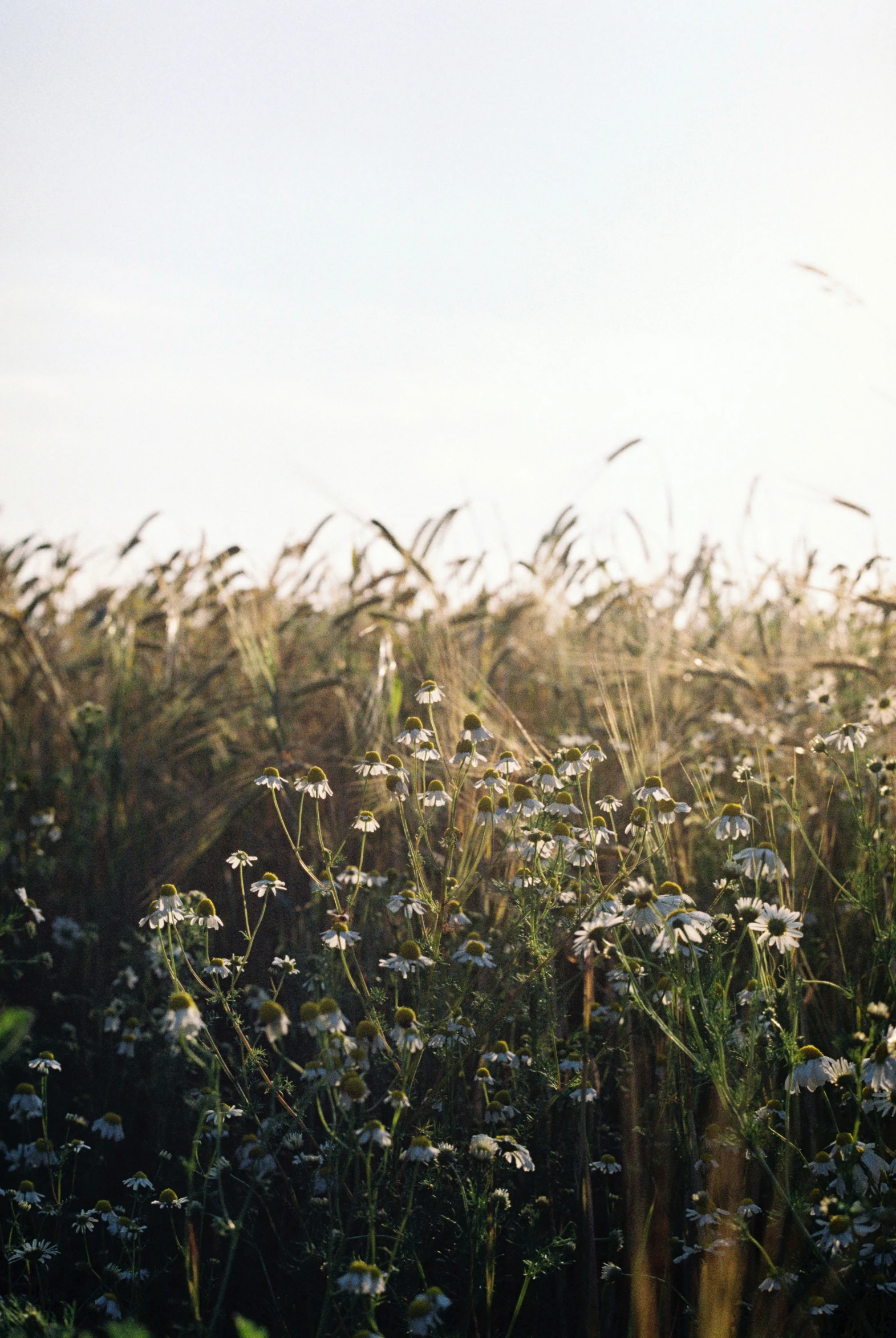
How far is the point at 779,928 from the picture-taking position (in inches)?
73.2

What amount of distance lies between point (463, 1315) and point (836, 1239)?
64 cm

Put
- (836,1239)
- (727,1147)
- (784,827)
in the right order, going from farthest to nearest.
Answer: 1. (784,827)
2. (727,1147)
3. (836,1239)

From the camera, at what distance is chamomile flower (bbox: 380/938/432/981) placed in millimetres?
1908

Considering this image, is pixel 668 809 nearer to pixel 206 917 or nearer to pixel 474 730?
pixel 474 730

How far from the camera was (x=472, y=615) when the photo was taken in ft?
13.1

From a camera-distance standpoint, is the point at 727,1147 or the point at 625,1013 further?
the point at 625,1013

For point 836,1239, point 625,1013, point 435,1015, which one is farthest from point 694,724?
point 836,1239

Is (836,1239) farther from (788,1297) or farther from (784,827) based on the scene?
(784,827)

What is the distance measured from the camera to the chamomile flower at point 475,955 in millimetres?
2004

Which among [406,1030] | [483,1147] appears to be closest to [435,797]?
[406,1030]

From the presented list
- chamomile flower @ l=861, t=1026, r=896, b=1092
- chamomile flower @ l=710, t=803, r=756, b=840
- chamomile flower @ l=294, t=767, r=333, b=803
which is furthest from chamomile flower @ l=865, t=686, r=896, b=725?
chamomile flower @ l=294, t=767, r=333, b=803

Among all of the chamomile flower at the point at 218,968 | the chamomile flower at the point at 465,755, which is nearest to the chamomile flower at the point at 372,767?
the chamomile flower at the point at 465,755

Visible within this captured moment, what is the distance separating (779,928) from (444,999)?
2.32 ft

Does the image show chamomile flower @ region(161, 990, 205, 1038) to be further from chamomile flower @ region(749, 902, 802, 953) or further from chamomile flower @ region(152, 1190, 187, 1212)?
chamomile flower @ region(749, 902, 802, 953)
